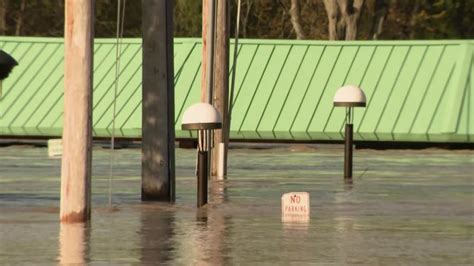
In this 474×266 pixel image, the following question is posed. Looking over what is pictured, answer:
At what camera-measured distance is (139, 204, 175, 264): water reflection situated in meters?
15.2

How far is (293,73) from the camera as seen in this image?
4275 centimetres

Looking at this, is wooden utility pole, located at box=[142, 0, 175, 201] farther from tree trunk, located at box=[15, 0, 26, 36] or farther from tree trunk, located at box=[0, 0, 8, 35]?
tree trunk, located at box=[15, 0, 26, 36]

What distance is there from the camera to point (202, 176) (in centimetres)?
2098

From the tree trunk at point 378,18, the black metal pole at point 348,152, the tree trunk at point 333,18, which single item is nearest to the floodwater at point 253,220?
the black metal pole at point 348,152

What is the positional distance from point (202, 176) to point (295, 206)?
1488mm

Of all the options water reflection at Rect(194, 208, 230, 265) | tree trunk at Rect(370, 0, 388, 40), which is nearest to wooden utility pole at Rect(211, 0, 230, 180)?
water reflection at Rect(194, 208, 230, 265)

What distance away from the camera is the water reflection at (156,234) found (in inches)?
598

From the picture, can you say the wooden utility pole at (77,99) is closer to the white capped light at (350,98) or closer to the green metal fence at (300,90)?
the white capped light at (350,98)

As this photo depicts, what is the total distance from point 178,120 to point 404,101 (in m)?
5.17

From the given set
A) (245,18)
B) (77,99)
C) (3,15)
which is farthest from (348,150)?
(3,15)

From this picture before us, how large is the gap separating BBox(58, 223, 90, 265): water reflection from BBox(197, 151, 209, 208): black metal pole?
2871 mm

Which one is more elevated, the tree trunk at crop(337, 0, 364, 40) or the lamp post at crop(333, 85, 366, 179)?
the tree trunk at crop(337, 0, 364, 40)

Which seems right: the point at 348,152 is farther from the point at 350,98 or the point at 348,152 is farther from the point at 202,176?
the point at 202,176

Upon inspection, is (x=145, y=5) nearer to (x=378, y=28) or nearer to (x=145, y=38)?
(x=145, y=38)
